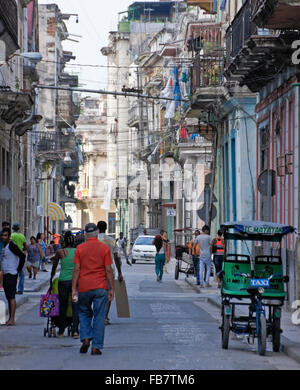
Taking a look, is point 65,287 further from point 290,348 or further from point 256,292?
point 290,348

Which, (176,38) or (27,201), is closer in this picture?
(27,201)

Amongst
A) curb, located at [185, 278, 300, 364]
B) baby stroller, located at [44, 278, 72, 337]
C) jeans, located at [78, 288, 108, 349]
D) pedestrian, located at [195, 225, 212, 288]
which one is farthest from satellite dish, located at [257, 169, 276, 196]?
pedestrian, located at [195, 225, 212, 288]

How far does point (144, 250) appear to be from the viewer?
51469 millimetres

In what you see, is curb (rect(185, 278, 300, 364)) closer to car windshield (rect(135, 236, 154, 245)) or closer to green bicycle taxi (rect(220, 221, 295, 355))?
green bicycle taxi (rect(220, 221, 295, 355))

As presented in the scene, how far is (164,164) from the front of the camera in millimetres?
62531

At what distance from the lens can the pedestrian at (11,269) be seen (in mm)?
17516

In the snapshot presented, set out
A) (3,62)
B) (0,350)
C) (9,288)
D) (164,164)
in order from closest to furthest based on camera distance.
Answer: (0,350)
(9,288)
(3,62)
(164,164)

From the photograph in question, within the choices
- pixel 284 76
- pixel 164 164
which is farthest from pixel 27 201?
pixel 284 76

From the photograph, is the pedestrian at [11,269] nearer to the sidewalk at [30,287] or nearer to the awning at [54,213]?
the sidewalk at [30,287]

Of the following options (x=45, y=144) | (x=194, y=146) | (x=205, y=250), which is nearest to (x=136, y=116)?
(x=45, y=144)

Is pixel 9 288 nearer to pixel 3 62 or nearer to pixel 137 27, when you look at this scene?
pixel 3 62

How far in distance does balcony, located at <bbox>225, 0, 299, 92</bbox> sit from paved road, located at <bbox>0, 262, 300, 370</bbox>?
543 cm

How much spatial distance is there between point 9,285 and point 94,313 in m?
4.75
